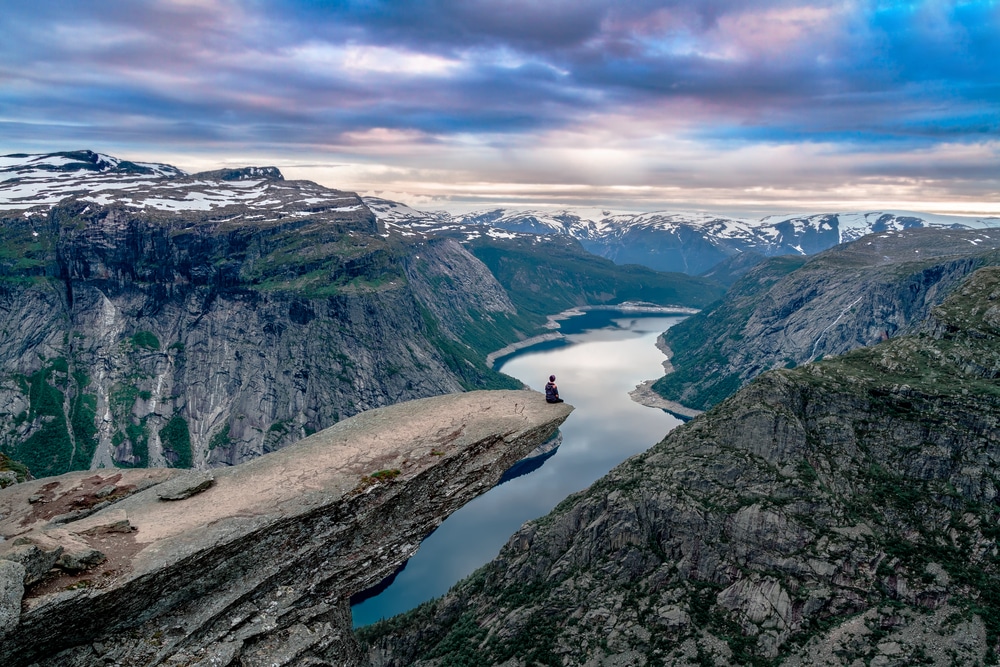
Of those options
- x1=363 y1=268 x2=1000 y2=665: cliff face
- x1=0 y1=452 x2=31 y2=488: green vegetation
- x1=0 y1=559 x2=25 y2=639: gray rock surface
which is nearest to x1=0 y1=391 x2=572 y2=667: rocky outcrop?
x1=0 y1=559 x2=25 y2=639: gray rock surface

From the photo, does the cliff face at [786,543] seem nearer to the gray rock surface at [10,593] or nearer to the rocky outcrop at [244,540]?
the rocky outcrop at [244,540]

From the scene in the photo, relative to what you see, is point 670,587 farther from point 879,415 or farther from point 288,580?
point 288,580

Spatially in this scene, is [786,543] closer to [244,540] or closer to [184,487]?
[244,540]

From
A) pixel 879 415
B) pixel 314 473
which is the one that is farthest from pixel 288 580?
pixel 879 415

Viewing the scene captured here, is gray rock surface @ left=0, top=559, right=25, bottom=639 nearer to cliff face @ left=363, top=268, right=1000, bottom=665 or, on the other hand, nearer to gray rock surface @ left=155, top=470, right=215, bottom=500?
gray rock surface @ left=155, top=470, right=215, bottom=500

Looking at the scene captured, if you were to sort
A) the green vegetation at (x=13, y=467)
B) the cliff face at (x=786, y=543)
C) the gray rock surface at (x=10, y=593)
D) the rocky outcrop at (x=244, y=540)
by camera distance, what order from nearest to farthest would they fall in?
1. the gray rock surface at (x=10, y=593)
2. the rocky outcrop at (x=244, y=540)
3. the green vegetation at (x=13, y=467)
4. the cliff face at (x=786, y=543)

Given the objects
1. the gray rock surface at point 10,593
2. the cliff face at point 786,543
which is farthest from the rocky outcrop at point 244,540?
the cliff face at point 786,543

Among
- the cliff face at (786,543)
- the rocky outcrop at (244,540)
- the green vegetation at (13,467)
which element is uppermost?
the rocky outcrop at (244,540)
